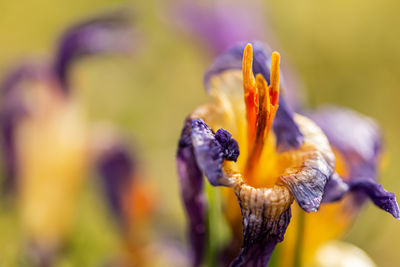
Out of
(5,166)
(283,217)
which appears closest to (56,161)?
(5,166)

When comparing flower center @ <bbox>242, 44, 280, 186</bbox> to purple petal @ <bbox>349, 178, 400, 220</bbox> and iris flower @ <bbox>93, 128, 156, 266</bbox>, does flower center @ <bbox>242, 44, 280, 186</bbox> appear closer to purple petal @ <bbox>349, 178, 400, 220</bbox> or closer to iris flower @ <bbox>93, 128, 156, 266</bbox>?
purple petal @ <bbox>349, 178, 400, 220</bbox>

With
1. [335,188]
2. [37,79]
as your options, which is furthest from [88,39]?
[335,188]

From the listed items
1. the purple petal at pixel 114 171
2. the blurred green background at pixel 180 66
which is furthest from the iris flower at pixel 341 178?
the blurred green background at pixel 180 66

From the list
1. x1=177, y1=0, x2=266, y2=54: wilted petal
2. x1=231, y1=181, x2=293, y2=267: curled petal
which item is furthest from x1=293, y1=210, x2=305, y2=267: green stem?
x1=177, y1=0, x2=266, y2=54: wilted petal

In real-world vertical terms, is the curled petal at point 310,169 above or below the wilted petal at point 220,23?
below

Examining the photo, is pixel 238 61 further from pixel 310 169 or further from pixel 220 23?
pixel 220 23

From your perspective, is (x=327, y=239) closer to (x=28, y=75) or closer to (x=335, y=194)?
(x=335, y=194)

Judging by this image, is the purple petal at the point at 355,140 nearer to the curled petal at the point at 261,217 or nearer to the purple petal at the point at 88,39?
the curled petal at the point at 261,217
